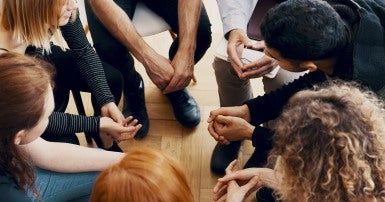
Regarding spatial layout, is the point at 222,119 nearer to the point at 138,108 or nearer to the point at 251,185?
the point at 251,185

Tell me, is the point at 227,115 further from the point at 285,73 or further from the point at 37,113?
the point at 37,113

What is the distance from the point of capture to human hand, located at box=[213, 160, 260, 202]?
1205 millimetres

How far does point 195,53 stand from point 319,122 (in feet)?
3.11

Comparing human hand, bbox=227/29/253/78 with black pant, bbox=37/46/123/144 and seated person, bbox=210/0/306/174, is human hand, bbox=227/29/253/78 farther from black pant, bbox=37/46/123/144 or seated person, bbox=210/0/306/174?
black pant, bbox=37/46/123/144

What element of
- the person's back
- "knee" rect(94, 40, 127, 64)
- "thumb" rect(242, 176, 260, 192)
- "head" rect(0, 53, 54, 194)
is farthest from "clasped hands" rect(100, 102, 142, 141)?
the person's back

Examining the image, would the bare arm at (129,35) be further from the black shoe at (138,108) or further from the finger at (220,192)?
the finger at (220,192)

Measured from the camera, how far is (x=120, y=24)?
5.08 feet

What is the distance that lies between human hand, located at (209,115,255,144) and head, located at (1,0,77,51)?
1.92 ft

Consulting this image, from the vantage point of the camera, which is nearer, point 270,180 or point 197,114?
point 270,180

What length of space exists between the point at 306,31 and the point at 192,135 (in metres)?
0.87

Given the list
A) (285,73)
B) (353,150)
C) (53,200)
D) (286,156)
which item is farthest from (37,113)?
(285,73)

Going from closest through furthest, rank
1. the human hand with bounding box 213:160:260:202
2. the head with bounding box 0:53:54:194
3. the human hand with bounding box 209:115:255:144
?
1. the head with bounding box 0:53:54:194
2. the human hand with bounding box 213:160:260:202
3. the human hand with bounding box 209:115:255:144

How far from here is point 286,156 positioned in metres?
0.88

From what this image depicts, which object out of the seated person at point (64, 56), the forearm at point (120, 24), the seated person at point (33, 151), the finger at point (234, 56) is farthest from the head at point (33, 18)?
the finger at point (234, 56)
